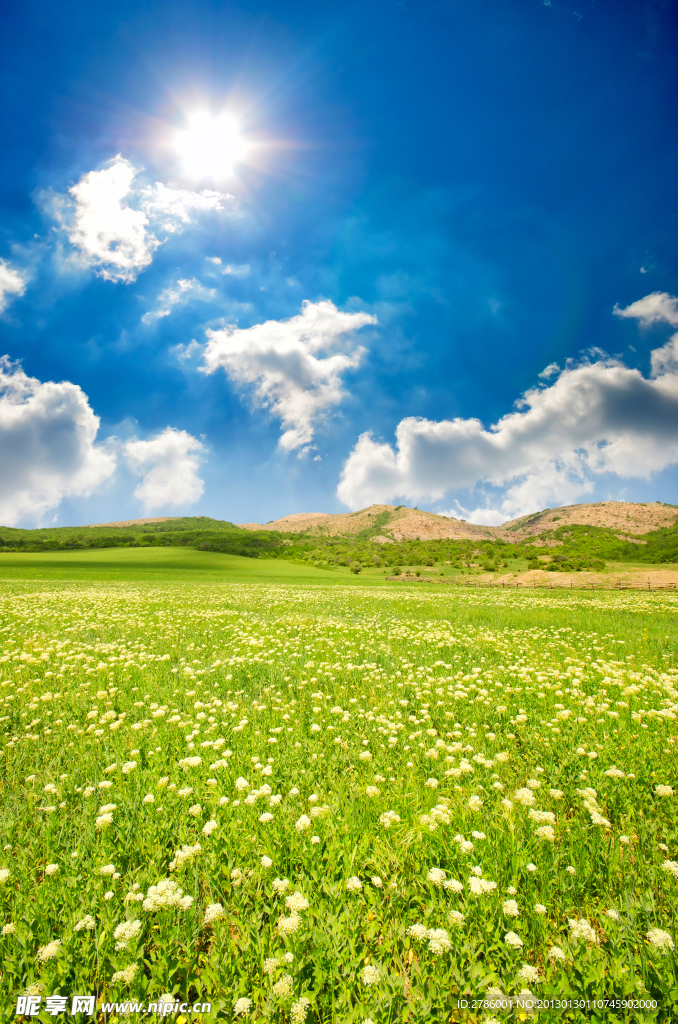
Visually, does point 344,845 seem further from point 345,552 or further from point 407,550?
point 407,550

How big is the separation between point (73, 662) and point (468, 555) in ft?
438

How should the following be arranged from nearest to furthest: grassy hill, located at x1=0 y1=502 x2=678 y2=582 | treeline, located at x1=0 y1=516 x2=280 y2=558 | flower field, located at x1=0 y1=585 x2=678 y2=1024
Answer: flower field, located at x1=0 y1=585 x2=678 y2=1024, grassy hill, located at x1=0 y1=502 x2=678 y2=582, treeline, located at x1=0 y1=516 x2=280 y2=558

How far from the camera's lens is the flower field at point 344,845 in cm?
252

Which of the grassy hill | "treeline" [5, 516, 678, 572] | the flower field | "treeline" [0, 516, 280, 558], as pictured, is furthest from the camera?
"treeline" [0, 516, 280, 558]

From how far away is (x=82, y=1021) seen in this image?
239cm

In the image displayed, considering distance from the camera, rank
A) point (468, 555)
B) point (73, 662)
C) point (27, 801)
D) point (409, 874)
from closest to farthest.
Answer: point (409, 874) → point (27, 801) → point (73, 662) → point (468, 555)

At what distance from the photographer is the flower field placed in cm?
252

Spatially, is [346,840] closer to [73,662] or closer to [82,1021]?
[82,1021]

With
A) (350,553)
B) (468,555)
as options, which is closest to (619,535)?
(468,555)

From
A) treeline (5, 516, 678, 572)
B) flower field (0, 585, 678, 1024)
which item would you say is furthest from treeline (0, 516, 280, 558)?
flower field (0, 585, 678, 1024)

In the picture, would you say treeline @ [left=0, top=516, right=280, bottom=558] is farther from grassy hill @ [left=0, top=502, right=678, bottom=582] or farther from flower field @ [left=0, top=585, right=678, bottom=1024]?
flower field @ [left=0, top=585, right=678, bottom=1024]

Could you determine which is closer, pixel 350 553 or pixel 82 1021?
pixel 82 1021

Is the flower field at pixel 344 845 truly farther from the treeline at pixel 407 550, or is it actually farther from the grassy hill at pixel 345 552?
the treeline at pixel 407 550

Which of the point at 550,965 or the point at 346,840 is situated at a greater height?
the point at 346,840
